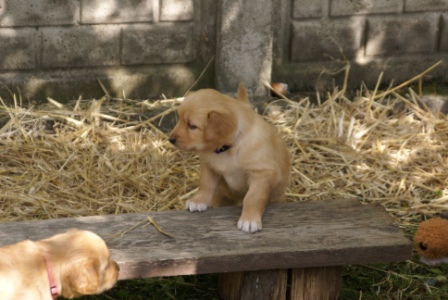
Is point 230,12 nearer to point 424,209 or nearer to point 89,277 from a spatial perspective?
point 424,209

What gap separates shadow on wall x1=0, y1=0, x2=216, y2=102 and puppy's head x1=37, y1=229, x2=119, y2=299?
3.00 metres

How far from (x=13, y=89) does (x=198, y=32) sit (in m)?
1.49

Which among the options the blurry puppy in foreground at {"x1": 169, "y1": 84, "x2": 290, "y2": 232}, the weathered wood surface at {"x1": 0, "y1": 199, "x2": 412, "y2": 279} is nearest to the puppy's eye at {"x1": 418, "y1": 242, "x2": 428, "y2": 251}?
the weathered wood surface at {"x1": 0, "y1": 199, "x2": 412, "y2": 279}

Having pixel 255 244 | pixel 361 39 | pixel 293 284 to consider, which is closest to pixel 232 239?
pixel 255 244

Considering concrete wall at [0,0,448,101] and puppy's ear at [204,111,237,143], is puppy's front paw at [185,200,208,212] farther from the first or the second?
concrete wall at [0,0,448,101]

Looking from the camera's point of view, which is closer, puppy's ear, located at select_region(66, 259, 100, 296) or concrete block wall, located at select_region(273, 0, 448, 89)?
puppy's ear, located at select_region(66, 259, 100, 296)

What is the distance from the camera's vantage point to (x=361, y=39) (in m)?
7.50

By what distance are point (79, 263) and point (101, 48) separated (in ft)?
11.0

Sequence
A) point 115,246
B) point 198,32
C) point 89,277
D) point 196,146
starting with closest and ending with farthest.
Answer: point 89,277
point 115,246
point 196,146
point 198,32

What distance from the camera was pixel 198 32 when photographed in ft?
23.5

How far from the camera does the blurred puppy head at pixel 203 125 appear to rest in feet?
15.9

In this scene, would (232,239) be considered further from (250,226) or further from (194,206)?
(194,206)

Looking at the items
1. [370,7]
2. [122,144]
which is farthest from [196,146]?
[370,7]

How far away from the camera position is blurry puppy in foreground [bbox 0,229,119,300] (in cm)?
387
